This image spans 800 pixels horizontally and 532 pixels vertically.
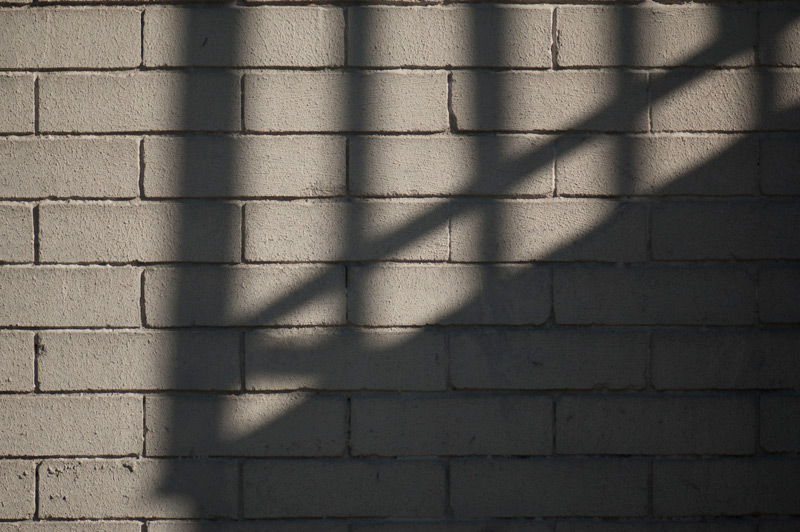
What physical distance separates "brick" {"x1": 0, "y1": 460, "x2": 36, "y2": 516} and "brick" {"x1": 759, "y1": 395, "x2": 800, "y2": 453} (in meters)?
2.30

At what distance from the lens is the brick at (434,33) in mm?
1978

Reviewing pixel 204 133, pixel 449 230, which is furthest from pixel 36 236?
pixel 449 230

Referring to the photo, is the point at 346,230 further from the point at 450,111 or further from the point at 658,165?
the point at 658,165

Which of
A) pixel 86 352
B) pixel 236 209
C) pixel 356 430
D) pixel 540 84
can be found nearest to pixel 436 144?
pixel 540 84

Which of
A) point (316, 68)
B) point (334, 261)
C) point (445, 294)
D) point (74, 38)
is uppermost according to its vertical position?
point (74, 38)

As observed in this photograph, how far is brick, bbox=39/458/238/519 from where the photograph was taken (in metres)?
1.98

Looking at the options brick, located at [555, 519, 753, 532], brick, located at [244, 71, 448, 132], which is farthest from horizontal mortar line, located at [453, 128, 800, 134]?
brick, located at [555, 519, 753, 532]

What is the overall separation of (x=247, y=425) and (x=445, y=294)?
29.2 inches

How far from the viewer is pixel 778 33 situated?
2004mm

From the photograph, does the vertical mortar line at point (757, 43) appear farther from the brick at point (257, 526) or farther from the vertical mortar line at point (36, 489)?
the vertical mortar line at point (36, 489)

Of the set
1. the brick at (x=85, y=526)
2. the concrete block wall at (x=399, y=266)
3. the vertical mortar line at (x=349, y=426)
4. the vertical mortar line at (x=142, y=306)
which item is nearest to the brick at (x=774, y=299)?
the concrete block wall at (x=399, y=266)

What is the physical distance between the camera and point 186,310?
1984mm

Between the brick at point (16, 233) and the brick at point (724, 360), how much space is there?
198 centimetres

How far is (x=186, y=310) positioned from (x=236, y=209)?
13.9 inches
